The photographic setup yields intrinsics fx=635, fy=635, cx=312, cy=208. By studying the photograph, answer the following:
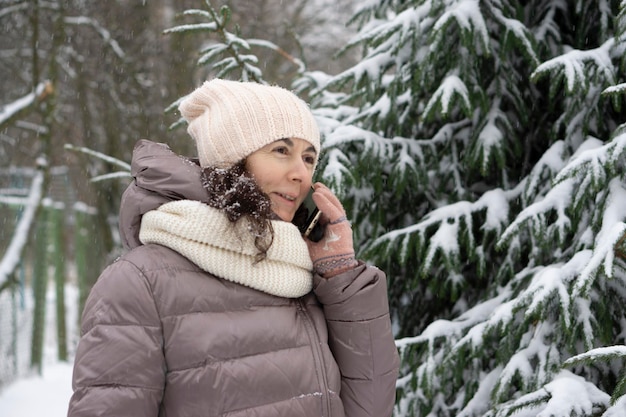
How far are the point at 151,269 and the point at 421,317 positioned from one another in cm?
207

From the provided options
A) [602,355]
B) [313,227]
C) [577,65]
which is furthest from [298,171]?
[577,65]

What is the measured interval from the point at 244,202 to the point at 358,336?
1.72 ft

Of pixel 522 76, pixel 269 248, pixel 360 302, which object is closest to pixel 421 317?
pixel 522 76

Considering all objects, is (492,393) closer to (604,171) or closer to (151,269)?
(604,171)

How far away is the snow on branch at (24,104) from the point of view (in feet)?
21.5

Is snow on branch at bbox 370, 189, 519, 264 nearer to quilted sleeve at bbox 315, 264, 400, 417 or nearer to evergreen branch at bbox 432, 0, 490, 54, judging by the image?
Answer: evergreen branch at bbox 432, 0, 490, 54

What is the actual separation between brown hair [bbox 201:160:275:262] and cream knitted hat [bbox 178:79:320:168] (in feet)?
0.32

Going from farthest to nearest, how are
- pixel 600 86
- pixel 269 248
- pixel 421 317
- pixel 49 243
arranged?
1. pixel 49 243
2. pixel 421 317
3. pixel 600 86
4. pixel 269 248

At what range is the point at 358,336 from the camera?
1862mm

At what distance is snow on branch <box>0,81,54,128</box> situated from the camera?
6.55 metres

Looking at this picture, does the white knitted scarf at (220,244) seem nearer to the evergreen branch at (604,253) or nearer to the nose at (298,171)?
the nose at (298,171)

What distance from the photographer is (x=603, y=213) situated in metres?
2.35

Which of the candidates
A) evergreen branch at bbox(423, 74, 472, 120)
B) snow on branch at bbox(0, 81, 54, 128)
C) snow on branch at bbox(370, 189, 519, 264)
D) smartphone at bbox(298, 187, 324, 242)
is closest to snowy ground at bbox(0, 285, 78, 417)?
snow on branch at bbox(0, 81, 54, 128)

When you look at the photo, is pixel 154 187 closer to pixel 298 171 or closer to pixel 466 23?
pixel 298 171
